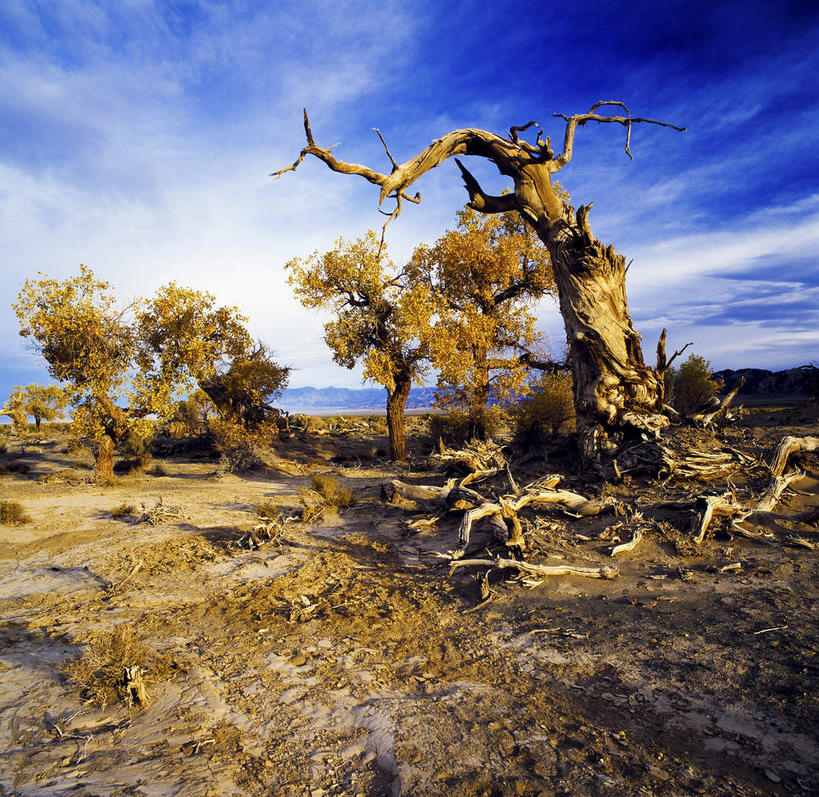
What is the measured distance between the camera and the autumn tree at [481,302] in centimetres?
1506

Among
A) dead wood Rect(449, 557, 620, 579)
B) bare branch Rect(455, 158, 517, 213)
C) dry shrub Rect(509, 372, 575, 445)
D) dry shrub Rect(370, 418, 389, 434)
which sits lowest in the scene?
dead wood Rect(449, 557, 620, 579)

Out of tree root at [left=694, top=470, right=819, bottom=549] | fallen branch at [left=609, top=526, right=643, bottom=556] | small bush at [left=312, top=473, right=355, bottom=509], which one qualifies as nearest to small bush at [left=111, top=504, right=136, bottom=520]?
small bush at [left=312, top=473, right=355, bottom=509]

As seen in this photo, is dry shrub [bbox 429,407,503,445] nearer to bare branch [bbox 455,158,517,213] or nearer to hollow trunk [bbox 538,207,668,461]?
hollow trunk [bbox 538,207,668,461]

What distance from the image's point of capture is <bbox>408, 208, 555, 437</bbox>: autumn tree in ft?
49.4

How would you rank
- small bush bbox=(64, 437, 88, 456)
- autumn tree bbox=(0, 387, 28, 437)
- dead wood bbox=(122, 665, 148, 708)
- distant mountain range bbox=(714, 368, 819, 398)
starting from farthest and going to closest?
distant mountain range bbox=(714, 368, 819, 398), autumn tree bbox=(0, 387, 28, 437), small bush bbox=(64, 437, 88, 456), dead wood bbox=(122, 665, 148, 708)

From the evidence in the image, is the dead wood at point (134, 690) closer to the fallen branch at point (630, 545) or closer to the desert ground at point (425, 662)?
the desert ground at point (425, 662)

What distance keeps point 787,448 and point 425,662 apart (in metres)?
6.93

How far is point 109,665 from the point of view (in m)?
4.43

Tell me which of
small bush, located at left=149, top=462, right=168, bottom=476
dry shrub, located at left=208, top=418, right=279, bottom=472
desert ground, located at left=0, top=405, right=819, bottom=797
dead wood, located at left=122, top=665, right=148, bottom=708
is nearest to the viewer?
desert ground, located at left=0, top=405, right=819, bottom=797

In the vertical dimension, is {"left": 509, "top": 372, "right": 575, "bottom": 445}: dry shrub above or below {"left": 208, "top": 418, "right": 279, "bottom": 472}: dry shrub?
above

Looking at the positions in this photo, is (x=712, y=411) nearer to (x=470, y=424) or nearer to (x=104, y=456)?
(x=470, y=424)

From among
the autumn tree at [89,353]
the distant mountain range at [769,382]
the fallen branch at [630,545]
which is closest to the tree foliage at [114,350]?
the autumn tree at [89,353]

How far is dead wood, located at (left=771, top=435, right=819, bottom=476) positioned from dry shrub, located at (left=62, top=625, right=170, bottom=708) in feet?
28.3

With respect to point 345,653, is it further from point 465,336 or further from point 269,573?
point 465,336
